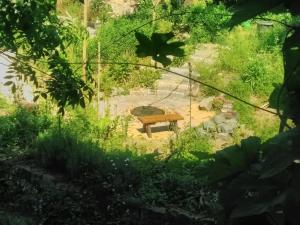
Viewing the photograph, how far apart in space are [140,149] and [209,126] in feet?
5.98

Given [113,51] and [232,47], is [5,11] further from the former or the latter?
[232,47]

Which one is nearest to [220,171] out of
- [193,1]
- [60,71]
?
[60,71]

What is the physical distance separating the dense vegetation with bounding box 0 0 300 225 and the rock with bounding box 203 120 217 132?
1.53 ft

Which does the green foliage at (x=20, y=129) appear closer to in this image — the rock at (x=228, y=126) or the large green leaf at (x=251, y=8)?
the rock at (x=228, y=126)

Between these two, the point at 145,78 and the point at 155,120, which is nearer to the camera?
the point at 155,120

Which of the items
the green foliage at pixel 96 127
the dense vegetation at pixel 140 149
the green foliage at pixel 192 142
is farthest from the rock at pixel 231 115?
the green foliage at pixel 96 127

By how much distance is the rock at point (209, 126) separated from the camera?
30.7ft

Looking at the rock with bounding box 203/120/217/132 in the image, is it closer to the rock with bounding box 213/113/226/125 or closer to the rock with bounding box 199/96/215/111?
the rock with bounding box 213/113/226/125

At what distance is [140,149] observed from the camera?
831 centimetres

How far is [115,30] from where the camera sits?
1329 centimetres

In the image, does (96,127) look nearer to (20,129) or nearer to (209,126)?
(20,129)

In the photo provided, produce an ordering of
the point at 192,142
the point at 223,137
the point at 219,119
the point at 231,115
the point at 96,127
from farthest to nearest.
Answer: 1. the point at 231,115
2. the point at 219,119
3. the point at 223,137
4. the point at 192,142
5. the point at 96,127

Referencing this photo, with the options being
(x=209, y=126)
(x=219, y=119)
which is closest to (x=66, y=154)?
(x=209, y=126)

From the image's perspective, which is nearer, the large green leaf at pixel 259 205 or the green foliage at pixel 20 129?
the large green leaf at pixel 259 205
